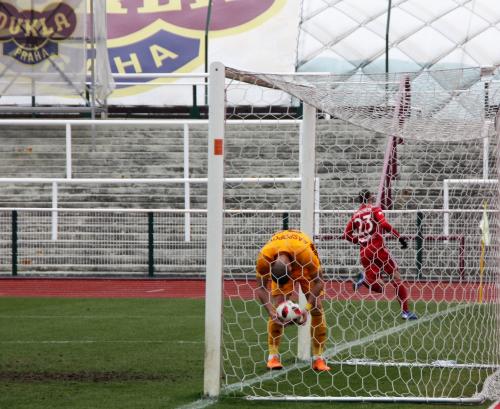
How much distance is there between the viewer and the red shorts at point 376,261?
1647 cm

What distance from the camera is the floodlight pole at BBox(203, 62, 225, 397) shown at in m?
10.0

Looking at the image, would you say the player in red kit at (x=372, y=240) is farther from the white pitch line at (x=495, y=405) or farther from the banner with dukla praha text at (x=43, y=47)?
the white pitch line at (x=495, y=405)

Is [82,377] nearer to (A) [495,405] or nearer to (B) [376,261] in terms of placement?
(A) [495,405]

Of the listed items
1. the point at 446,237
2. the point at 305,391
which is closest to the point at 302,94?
the point at 305,391

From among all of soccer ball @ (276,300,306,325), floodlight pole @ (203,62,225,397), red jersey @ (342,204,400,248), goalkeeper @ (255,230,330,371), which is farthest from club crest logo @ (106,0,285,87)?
floodlight pole @ (203,62,225,397)

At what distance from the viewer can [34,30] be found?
52.8 ft

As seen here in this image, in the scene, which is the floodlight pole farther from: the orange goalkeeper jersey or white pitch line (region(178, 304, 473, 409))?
the orange goalkeeper jersey

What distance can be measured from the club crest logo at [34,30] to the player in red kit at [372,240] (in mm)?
4479

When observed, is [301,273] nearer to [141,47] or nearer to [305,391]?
[305,391]

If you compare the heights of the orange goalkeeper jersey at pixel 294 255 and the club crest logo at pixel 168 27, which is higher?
the club crest logo at pixel 168 27

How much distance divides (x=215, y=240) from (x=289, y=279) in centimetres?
120

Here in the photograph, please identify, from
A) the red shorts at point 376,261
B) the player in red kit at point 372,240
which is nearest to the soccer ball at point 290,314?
the player in red kit at point 372,240

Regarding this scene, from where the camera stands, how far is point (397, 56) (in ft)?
118

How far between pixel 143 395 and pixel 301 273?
6.58ft
